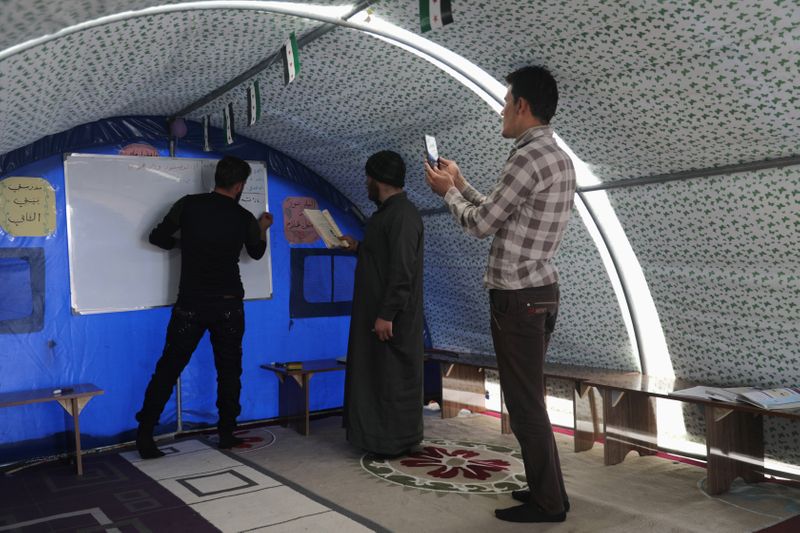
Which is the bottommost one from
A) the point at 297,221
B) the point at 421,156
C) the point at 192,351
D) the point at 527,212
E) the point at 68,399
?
the point at 68,399

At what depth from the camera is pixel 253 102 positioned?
3.86m

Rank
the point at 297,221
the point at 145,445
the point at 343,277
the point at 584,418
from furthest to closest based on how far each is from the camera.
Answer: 1. the point at 343,277
2. the point at 297,221
3. the point at 584,418
4. the point at 145,445

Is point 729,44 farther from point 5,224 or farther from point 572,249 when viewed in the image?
point 5,224

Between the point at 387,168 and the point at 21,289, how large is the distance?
2255mm

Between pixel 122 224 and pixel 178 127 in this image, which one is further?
pixel 178 127

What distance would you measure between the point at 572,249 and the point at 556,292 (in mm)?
1313

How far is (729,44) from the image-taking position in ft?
7.91

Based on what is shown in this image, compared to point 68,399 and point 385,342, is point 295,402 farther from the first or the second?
point 68,399

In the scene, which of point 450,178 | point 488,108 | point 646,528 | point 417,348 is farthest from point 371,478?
point 488,108

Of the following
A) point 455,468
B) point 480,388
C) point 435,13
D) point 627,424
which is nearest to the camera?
point 435,13

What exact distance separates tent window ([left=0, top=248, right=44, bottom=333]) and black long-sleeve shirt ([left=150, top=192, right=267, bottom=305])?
0.69 m

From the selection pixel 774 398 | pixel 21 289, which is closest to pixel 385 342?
pixel 774 398

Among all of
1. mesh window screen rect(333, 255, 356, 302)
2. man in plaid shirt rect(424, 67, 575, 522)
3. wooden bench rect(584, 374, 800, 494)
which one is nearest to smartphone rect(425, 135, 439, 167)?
man in plaid shirt rect(424, 67, 575, 522)

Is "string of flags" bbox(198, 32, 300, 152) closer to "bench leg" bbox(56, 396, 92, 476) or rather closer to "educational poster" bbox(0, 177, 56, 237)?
"educational poster" bbox(0, 177, 56, 237)
